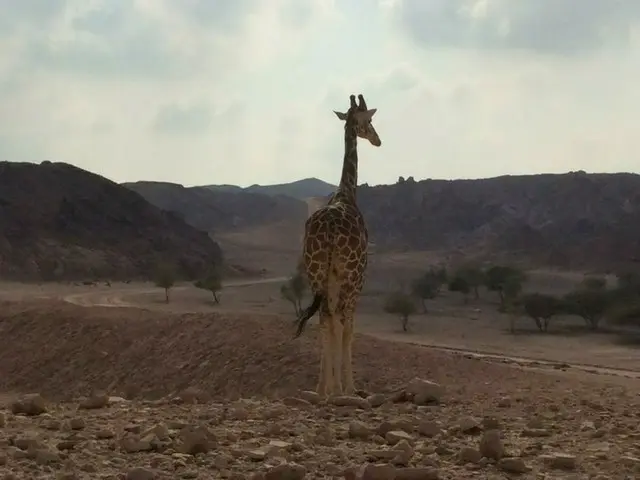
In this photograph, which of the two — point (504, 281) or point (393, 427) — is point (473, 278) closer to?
point (504, 281)

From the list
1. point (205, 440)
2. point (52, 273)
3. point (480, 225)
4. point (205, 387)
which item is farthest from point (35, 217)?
point (205, 440)

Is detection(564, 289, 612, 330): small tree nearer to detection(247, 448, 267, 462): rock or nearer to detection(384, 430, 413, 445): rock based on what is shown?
detection(384, 430, 413, 445): rock

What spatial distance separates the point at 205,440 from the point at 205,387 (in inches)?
426

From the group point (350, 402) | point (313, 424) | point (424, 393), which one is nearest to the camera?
point (313, 424)

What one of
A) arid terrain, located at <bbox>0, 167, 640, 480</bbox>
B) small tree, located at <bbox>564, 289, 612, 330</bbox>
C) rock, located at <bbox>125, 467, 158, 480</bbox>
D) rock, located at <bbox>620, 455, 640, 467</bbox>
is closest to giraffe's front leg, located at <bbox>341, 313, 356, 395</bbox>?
arid terrain, located at <bbox>0, 167, 640, 480</bbox>

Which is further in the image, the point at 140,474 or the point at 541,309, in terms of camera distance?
the point at 541,309

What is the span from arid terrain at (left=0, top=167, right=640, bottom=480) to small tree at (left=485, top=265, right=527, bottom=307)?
407 centimetres

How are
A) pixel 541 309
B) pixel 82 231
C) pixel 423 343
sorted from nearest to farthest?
pixel 423 343, pixel 541 309, pixel 82 231

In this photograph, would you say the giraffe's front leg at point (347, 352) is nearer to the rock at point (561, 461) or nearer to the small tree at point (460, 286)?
the rock at point (561, 461)

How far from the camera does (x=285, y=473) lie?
218 inches

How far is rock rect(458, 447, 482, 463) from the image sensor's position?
623 centimetres

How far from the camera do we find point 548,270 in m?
62.3

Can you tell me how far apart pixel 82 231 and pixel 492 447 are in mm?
65602

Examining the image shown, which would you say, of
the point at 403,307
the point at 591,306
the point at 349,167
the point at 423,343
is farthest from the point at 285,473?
the point at 591,306
